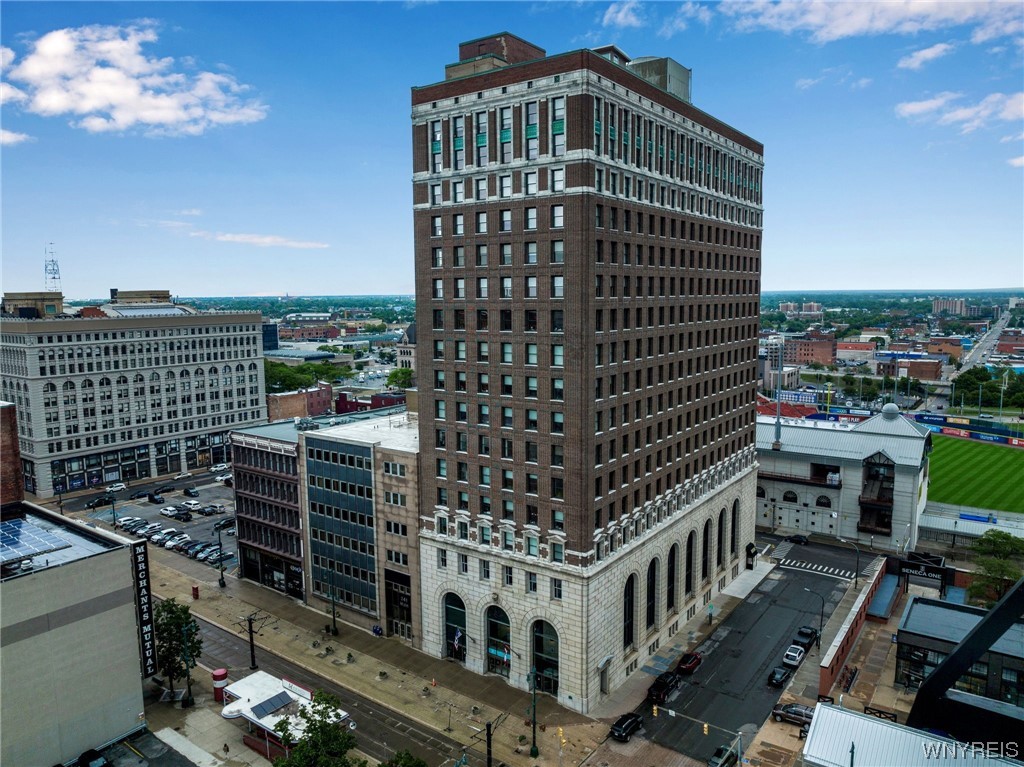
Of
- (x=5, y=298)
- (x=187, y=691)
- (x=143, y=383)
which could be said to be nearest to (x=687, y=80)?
(x=187, y=691)

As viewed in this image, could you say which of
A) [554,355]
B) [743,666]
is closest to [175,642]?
[554,355]

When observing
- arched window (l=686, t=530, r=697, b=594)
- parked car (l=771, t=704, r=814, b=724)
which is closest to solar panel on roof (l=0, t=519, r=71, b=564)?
arched window (l=686, t=530, r=697, b=594)

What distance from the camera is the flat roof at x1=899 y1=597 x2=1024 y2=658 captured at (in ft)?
204

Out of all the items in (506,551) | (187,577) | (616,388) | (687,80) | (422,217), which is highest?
(687,80)

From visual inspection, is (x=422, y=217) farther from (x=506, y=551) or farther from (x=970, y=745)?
(x=970, y=745)

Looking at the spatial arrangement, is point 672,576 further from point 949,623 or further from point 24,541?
point 24,541

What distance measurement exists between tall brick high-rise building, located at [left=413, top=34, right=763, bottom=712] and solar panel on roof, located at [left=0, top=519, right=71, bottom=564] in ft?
108

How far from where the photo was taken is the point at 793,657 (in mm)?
70500

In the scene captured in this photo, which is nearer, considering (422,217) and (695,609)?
(422,217)

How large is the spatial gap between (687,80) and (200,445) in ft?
416

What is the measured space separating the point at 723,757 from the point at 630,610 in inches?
657

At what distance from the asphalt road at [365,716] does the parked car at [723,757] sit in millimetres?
18301

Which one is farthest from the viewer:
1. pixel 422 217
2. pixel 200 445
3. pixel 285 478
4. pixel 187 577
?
pixel 200 445

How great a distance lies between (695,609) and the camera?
270 feet
